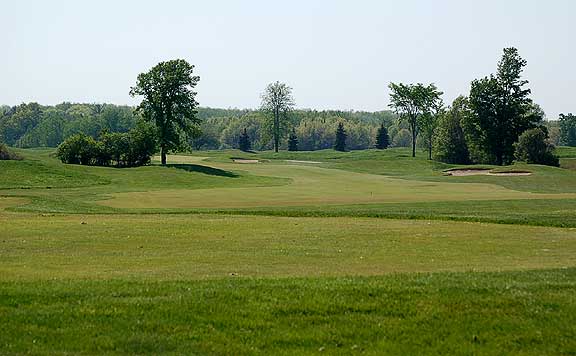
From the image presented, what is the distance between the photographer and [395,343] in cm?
1174

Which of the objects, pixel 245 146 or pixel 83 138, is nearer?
pixel 83 138

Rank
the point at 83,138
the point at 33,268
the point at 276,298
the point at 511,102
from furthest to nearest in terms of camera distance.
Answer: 1. the point at 511,102
2. the point at 83,138
3. the point at 33,268
4. the point at 276,298

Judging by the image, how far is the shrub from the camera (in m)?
91.4

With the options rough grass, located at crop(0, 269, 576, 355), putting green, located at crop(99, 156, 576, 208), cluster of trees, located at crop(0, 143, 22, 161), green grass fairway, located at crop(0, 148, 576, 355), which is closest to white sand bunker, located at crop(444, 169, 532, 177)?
putting green, located at crop(99, 156, 576, 208)

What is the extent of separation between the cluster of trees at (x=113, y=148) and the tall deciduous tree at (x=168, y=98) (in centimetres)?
151

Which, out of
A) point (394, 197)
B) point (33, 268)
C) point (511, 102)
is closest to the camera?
point (33, 268)

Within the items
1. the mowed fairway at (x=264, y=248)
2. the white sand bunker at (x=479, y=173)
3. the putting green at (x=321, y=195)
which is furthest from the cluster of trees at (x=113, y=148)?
the mowed fairway at (x=264, y=248)

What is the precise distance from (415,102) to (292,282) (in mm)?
107247

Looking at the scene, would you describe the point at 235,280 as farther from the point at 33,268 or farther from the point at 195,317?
the point at 33,268

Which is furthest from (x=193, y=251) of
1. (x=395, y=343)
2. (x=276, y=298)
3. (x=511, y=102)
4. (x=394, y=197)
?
(x=511, y=102)

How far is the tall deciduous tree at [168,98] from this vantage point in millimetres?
83062

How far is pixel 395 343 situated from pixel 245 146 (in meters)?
160

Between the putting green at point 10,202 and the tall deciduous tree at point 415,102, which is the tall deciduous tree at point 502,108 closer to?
the tall deciduous tree at point 415,102

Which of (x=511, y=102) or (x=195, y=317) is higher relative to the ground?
(x=511, y=102)
